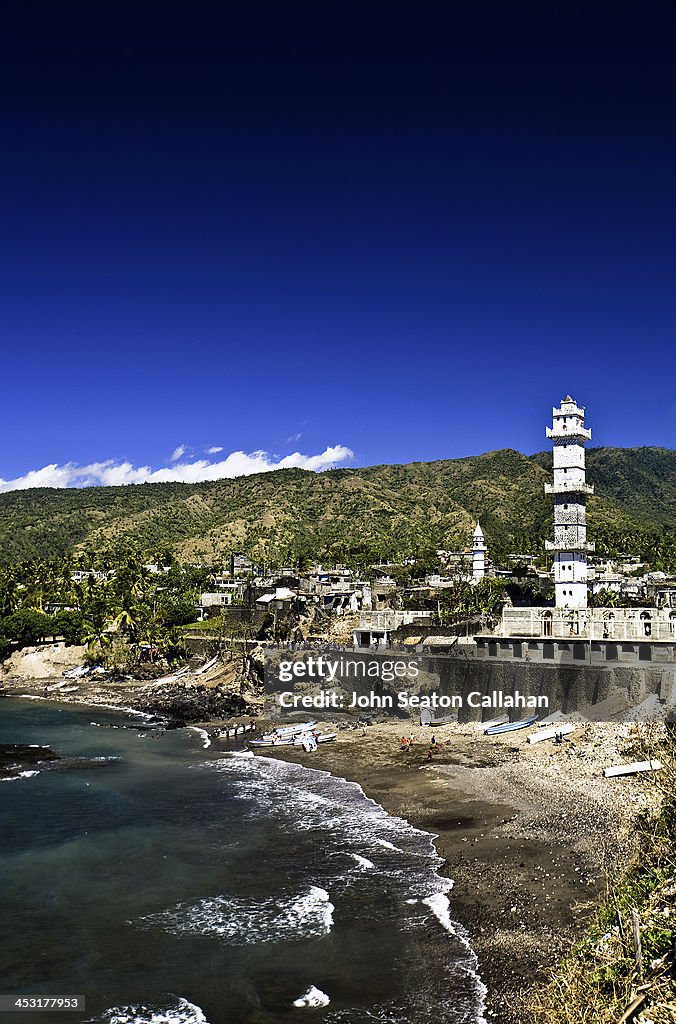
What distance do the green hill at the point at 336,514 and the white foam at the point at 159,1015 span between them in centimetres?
10090

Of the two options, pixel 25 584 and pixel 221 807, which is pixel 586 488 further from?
pixel 25 584

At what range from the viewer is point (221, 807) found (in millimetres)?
29391

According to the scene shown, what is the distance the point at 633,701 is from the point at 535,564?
2753 inches

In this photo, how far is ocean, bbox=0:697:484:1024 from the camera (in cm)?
1597

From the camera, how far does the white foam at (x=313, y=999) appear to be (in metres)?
15.6

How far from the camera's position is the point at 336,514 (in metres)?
158

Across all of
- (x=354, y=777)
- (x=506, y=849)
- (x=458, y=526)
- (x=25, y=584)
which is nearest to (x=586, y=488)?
(x=354, y=777)

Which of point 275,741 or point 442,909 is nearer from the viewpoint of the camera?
point 442,909

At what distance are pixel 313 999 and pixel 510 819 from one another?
11.5 meters

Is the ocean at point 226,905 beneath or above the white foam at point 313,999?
beneath

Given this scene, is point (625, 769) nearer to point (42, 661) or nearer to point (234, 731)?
point (234, 731)

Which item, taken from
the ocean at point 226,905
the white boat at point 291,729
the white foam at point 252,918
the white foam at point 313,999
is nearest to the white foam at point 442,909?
the ocean at point 226,905

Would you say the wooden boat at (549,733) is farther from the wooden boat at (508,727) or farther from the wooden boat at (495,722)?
the wooden boat at (495,722)

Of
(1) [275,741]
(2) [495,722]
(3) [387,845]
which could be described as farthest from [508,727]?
(3) [387,845]
